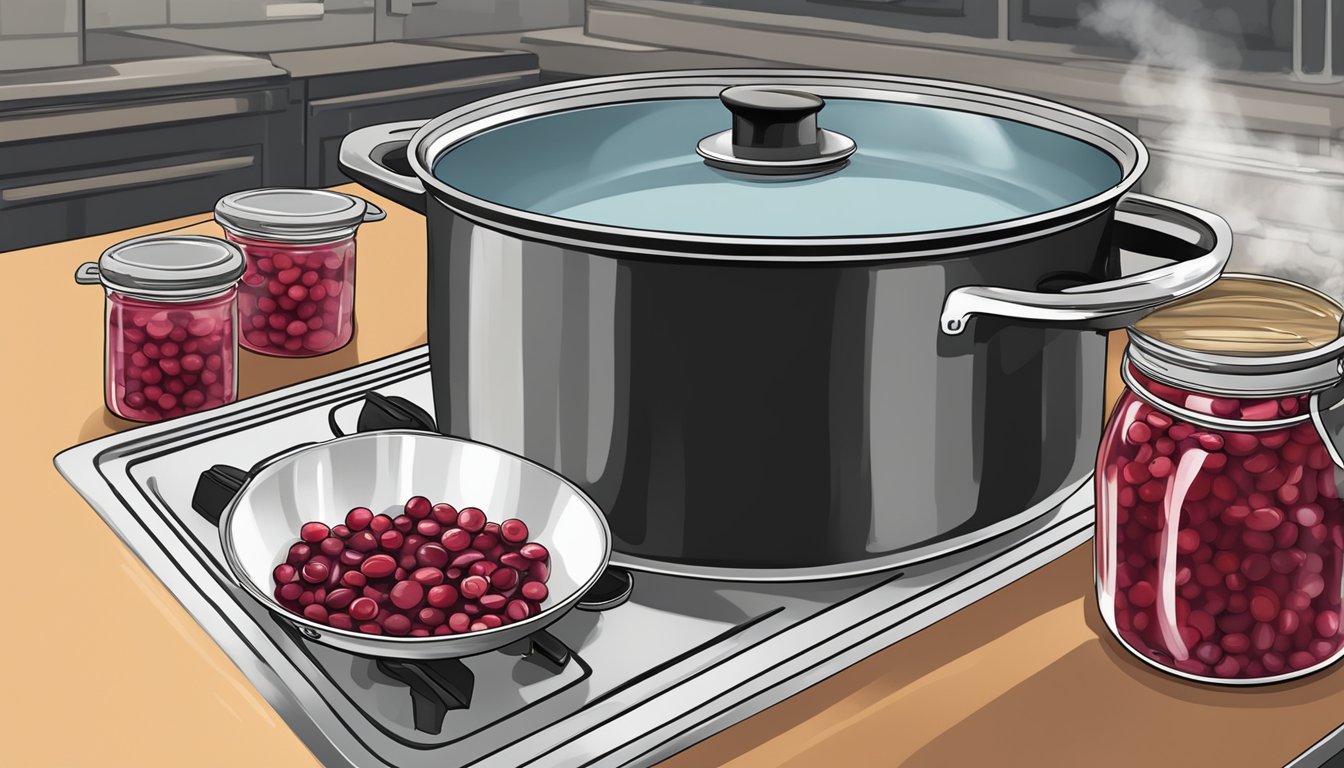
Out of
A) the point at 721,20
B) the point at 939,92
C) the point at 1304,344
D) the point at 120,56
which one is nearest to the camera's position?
the point at 1304,344

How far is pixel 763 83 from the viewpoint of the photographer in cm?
88

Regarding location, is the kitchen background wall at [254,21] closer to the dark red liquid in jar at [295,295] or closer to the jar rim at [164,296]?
the dark red liquid in jar at [295,295]

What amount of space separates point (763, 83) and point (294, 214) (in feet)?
1.27

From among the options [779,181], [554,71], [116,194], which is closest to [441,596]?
[779,181]

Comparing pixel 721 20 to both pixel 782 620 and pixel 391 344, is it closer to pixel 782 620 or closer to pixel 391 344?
pixel 391 344

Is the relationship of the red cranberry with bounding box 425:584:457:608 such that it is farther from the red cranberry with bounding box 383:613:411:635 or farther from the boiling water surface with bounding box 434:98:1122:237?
the boiling water surface with bounding box 434:98:1122:237

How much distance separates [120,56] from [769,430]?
2.41m

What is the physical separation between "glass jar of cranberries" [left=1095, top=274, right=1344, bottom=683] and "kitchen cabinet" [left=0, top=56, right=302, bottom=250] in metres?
1.91

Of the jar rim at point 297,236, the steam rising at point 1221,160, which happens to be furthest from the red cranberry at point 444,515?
the steam rising at point 1221,160

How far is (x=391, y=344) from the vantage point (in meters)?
1.03

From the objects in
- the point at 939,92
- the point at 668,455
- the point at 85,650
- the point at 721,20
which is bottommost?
the point at 85,650

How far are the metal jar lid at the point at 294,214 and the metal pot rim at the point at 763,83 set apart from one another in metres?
0.23

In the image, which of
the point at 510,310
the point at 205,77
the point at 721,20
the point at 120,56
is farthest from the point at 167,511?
the point at 120,56

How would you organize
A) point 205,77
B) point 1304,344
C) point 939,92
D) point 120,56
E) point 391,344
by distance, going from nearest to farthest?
point 1304,344 < point 939,92 < point 391,344 < point 205,77 < point 120,56
